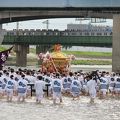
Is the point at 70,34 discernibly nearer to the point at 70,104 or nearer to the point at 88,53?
the point at 88,53

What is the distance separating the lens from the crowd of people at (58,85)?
83.3ft

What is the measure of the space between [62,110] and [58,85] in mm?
2658

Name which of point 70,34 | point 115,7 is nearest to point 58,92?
point 115,7

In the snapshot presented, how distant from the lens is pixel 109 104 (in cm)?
2583

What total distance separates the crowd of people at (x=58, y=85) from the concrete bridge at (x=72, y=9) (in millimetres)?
25356

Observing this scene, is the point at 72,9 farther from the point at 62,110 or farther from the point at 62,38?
the point at 62,110

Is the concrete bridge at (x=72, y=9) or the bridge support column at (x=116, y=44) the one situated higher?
the concrete bridge at (x=72, y=9)

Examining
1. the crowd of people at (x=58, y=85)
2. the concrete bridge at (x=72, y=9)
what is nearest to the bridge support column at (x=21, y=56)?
the concrete bridge at (x=72, y=9)

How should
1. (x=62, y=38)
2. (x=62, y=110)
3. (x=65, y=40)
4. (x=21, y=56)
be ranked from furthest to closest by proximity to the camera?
(x=65, y=40), (x=62, y=38), (x=21, y=56), (x=62, y=110)

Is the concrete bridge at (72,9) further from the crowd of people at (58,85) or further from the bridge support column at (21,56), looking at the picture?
the crowd of people at (58,85)

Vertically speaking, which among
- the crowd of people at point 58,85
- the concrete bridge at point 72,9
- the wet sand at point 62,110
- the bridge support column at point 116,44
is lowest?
the wet sand at point 62,110

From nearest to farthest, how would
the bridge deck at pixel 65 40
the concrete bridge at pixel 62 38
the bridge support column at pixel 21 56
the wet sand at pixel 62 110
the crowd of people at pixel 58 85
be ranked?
the wet sand at pixel 62 110
the crowd of people at pixel 58 85
the bridge support column at pixel 21 56
the bridge deck at pixel 65 40
the concrete bridge at pixel 62 38

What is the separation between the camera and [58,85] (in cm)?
2522

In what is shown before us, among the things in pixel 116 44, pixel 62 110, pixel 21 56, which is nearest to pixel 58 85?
pixel 62 110
